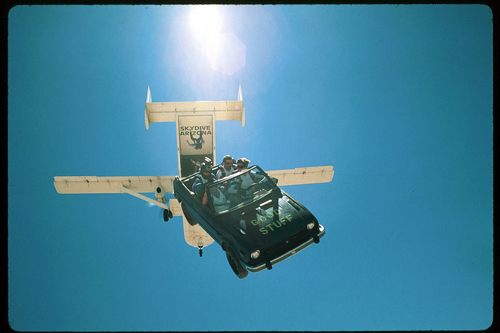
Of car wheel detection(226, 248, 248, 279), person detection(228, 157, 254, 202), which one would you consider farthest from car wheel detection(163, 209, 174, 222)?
car wheel detection(226, 248, 248, 279)

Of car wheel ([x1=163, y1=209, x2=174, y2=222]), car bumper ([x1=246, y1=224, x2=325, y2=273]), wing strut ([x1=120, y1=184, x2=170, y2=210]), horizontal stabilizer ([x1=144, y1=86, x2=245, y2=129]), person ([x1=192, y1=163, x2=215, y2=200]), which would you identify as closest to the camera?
car bumper ([x1=246, y1=224, x2=325, y2=273])

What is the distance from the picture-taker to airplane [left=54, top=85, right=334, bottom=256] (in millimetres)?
8562

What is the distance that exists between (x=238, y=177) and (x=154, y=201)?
3827 mm

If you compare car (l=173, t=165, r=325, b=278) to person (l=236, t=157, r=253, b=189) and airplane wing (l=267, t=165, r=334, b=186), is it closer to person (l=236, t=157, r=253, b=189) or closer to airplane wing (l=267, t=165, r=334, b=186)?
person (l=236, t=157, r=253, b=189)

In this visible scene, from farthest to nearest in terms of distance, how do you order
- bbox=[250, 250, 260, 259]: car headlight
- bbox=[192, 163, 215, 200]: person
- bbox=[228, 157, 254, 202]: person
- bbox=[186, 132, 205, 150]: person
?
bbox=[186, 132, 205, 150]: person → bbox=[192, 163, 215, 200]: person → bbox=[228, 157, 254, 202]: person → bbox=[250, 250, 260, 259]: car headlight

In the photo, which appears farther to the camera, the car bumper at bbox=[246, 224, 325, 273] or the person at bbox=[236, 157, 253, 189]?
the person at bbox=[236, 157, 253, 189]

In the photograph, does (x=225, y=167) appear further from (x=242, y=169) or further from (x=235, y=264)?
(x=235, y=264)

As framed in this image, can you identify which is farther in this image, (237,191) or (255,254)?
(237,191)

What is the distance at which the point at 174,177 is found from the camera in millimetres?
8703

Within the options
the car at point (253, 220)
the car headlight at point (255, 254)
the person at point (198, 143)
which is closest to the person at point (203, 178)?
the car at point (253, 220)

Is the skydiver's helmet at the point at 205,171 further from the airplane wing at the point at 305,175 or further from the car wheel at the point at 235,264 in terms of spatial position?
the airplane wing at the point at 305,175

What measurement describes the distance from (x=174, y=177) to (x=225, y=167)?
2789 mm

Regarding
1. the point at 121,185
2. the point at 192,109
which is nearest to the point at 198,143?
the point at 192,109

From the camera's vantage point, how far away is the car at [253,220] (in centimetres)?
491
